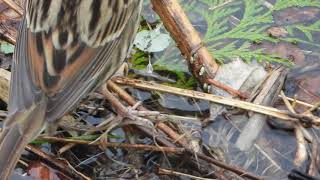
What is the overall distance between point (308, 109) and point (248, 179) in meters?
0.55

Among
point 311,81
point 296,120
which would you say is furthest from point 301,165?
point 311,81

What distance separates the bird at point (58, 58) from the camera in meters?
4.20

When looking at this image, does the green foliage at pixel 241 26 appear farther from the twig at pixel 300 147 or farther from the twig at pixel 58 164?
the twig at pixel 58 164

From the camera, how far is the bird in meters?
4.20

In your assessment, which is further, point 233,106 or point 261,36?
point 261,36

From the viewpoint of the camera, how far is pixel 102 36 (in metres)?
4.59

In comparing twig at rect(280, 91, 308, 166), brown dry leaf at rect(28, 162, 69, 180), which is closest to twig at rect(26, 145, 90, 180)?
brown dry leaf at rect(28, 162, 69, 180)

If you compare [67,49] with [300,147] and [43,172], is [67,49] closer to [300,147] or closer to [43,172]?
[43,172]

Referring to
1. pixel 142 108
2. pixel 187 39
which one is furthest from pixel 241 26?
pixel 142 108

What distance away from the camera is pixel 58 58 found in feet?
14.3

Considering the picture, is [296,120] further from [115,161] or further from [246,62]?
[115,161]

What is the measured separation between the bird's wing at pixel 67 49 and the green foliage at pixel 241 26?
581 mm

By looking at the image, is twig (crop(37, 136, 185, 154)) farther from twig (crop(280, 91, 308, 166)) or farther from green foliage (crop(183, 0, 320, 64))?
green foliage (crop(183, 0, 320, 64))

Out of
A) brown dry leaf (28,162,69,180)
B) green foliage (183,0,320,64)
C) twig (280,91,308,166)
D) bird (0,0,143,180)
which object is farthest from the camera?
green foliage (183,0,320,64)
